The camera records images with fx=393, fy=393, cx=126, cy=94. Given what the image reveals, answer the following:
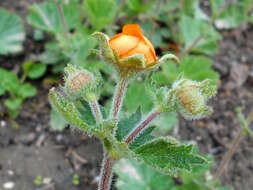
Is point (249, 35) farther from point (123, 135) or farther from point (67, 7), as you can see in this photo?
point (123, 135)

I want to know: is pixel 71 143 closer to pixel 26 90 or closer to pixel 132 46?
pixel 26 90

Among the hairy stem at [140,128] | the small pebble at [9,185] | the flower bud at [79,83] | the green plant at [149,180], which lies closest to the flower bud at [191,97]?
the hairy stem at [140,128]

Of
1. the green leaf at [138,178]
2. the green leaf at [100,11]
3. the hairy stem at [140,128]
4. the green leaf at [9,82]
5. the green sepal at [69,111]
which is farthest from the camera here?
the green leaf at [100,11]

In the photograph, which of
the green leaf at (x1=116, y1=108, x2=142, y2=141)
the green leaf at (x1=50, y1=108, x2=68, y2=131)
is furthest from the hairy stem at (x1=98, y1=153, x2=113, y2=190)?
the green leaf at (x1=50, y1=108, x2=68, y2=131)

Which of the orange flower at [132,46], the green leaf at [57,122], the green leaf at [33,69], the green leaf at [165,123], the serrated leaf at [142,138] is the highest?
the orange flower at [132,46]

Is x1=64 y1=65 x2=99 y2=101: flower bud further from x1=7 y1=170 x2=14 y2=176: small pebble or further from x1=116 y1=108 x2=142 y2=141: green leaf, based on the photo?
x1=7 y1=170 x2=14 y2=176: small pebble

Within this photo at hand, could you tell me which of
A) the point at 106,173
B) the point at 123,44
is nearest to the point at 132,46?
the point at 123,44

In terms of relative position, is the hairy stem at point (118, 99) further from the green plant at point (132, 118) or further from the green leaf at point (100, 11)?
the green leaf at point (100, 11)
